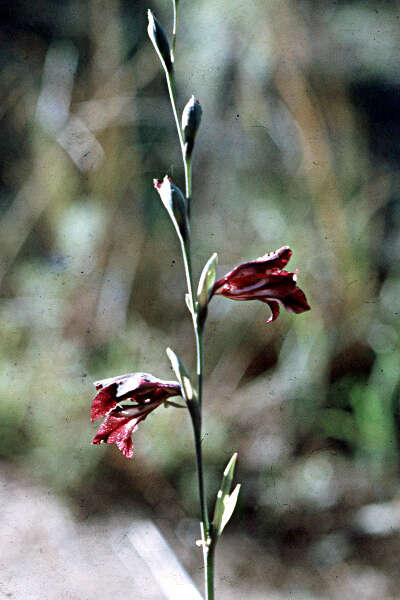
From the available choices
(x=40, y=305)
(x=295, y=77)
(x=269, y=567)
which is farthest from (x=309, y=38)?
(x=269, y=567)

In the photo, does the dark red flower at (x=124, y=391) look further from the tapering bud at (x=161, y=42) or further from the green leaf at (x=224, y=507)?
the tapering bud at (x=161, y=42)

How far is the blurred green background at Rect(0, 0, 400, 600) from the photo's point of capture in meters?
1.56

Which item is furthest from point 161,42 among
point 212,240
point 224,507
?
point 212,240

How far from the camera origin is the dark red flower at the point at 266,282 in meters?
0.69

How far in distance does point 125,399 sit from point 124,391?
0.01 meters

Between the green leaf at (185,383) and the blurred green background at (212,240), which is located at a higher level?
the green leaf at (185,383)

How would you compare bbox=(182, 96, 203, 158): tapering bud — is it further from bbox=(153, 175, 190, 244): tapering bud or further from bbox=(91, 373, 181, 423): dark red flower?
bbox=(91, 373, 181, 423): dark red flower

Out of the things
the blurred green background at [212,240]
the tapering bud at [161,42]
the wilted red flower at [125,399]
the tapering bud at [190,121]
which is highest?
the tapering bud at [161,42]

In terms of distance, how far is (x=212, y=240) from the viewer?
1.60m

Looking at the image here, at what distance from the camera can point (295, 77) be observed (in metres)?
1.58

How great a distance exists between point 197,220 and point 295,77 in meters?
0.44

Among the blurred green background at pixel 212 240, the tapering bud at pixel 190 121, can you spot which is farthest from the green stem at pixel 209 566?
the blurred green background at pixel 212 240

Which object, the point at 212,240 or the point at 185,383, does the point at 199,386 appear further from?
the point at 212,240

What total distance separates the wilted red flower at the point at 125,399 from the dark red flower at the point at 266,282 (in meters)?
0.13
